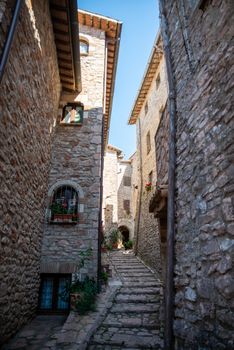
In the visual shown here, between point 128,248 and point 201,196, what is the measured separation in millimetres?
14350

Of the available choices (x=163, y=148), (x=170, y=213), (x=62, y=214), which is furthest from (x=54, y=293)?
(x=163, y=148)

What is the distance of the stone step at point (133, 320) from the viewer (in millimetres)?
4629

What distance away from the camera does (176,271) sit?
10.5 ft

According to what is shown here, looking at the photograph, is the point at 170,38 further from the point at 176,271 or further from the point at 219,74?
the point at 176,271

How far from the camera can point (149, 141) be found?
41.9 feet

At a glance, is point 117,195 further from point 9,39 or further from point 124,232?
point 9,39

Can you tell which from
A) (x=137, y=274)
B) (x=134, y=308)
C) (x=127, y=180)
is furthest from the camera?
(x=127, y=180)

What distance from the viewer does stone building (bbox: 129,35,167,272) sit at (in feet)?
34.1

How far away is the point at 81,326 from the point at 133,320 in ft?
3.41

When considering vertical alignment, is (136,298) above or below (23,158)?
below

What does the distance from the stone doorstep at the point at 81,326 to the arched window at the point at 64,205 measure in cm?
212

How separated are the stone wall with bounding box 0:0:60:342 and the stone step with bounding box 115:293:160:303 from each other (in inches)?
78.5

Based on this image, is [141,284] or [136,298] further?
[141,284]

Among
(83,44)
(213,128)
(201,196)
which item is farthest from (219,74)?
(83,44)
